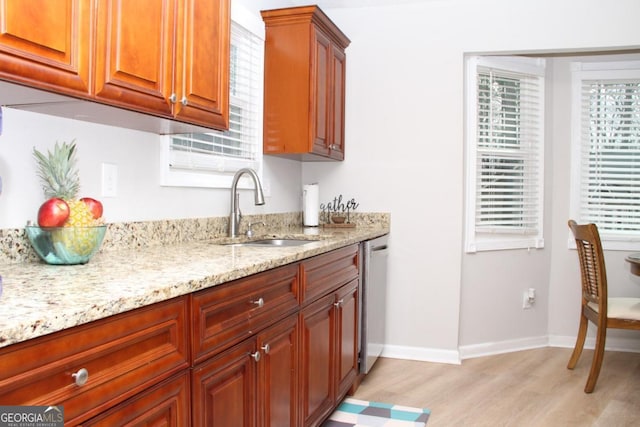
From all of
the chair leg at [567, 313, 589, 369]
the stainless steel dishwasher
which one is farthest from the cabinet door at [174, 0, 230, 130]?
the chair leg at [567, 313, 589, 369]

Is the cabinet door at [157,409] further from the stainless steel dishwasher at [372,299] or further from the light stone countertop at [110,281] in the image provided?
the stainless steel dishwasher at [372,299]

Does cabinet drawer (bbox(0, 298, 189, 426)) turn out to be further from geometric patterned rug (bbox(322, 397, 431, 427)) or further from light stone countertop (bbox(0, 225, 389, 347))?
geometric patterned rug (bbox(322, 397, 431, 427))

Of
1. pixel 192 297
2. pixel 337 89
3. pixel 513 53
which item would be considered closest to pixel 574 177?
pixel 513 53

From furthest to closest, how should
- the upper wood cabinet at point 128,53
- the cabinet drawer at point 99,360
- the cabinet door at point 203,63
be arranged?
1. the cabinet door at point 203,63
2. the upper wood cabinet at point 128,53
3. the cabinet drawer at point 99,360

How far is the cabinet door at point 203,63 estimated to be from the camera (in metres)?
1.81

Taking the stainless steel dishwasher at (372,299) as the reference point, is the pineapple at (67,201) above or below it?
above

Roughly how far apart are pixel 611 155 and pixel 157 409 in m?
4.00

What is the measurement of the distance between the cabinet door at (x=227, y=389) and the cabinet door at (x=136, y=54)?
0.78 metres

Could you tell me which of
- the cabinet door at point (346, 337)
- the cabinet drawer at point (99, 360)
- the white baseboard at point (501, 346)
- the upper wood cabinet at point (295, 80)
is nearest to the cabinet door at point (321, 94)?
the upper wood cabinet at point (295, 80)

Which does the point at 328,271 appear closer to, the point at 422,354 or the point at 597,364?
the point at 422,354

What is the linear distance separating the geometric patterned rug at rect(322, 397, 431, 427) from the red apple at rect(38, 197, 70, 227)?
Answer: 5.64 feet

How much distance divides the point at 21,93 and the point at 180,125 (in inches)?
26.4

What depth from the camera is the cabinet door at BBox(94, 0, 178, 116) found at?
1.46 meters

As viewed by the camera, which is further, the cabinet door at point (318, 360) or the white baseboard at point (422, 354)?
the white baseboard at point (422, 354)
